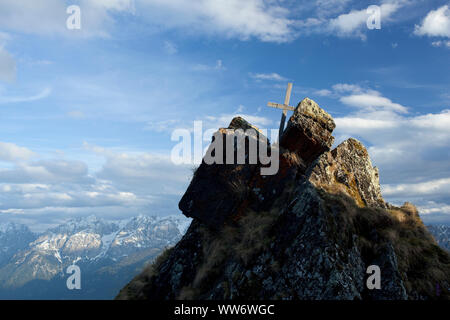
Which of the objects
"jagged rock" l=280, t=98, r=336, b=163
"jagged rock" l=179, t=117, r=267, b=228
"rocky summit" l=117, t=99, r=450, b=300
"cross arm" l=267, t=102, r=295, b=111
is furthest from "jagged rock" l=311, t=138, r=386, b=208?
"cross arm" l=267, t=102, r=295, b=111

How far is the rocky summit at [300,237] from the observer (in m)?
10.8

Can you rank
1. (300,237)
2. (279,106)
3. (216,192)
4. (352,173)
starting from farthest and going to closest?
(279,106) → (352,173) → (216,192) → (300,237)

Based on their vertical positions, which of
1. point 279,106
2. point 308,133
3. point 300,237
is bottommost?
point 300,237

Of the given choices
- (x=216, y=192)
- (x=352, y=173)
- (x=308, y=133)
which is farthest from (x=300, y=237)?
(x=352, y=173)

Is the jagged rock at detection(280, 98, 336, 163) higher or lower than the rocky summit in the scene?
higher

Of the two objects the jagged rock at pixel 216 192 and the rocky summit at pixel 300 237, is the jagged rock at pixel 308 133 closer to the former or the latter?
the rocky summit at pixel 300 237

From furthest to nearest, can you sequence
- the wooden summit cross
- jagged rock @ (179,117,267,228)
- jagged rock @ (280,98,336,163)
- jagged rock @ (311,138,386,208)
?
the wooden summit cross → jagged rock @ (280,98,336,163) → jagged rock @ (311,138,386,208) → jagged rock @ (179,117,267,228)

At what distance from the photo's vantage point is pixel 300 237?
1148cm

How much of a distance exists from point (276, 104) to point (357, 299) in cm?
1646

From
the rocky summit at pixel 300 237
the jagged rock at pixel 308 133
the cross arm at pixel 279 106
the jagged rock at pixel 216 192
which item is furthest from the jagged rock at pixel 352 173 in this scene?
the cross arm at pixel 279 106

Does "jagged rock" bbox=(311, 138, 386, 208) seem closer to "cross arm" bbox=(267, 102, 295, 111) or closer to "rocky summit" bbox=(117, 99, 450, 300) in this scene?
"rocky summit" bbox=(117, 99, 450, 300)

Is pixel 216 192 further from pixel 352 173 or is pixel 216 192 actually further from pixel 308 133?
pixel 352 173

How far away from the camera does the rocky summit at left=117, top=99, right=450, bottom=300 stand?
1080cm
